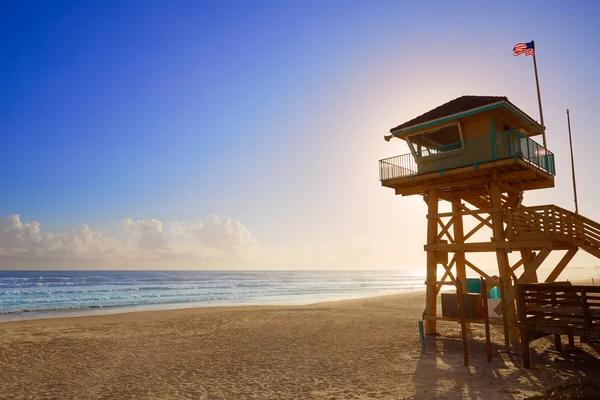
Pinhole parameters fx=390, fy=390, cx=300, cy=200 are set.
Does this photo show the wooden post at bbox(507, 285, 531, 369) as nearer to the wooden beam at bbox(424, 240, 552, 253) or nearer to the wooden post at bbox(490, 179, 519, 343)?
the wooden post at bbox(490, 179, 519, 343)

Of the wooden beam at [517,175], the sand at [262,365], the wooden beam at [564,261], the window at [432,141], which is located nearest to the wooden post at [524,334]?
the sand at [262,365]

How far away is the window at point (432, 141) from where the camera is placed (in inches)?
705

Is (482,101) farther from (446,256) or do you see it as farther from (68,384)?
(68,384)

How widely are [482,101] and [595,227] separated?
6.40 m

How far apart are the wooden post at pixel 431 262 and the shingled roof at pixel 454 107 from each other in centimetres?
331

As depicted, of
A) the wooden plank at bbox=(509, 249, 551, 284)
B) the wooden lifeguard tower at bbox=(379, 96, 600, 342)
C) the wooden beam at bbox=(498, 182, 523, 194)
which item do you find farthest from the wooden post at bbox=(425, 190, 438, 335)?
the wooden plank at bbox=(509, 249, 551, 284)

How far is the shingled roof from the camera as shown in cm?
1617

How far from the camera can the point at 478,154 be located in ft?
52.5

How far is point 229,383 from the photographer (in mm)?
10828

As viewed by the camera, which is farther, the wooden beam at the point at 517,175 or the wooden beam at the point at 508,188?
the wooden beam at the point at 508,188

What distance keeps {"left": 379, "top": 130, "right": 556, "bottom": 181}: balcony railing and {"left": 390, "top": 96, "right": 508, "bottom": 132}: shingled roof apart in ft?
4.38

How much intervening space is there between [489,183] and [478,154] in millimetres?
1380

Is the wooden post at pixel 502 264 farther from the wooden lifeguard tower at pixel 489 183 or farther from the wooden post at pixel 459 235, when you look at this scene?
the wooden post at pixel 459 235

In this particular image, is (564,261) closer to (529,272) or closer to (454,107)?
(529,272)
